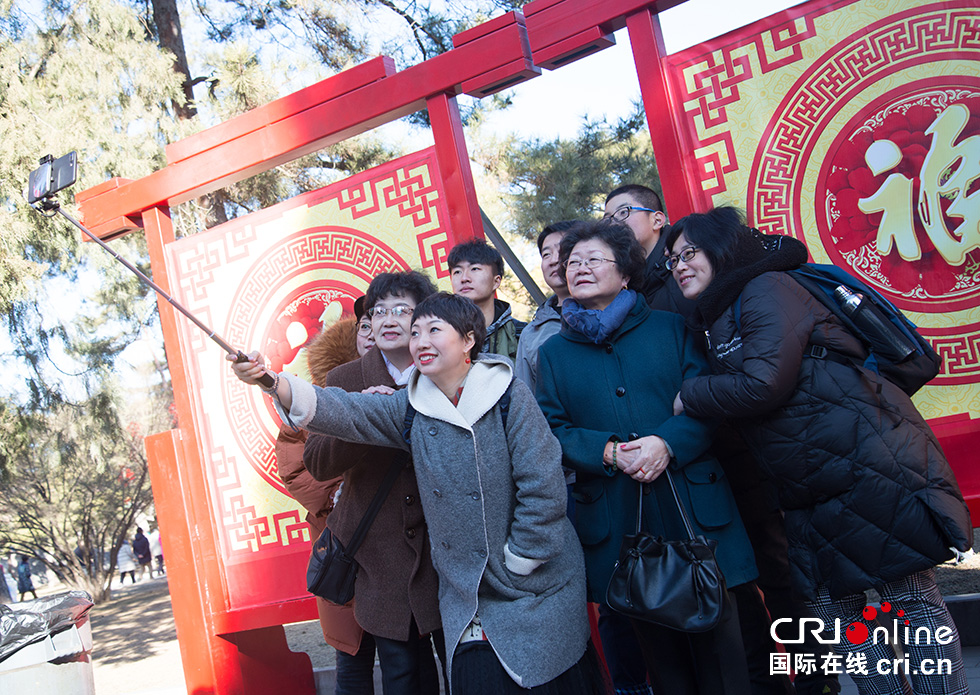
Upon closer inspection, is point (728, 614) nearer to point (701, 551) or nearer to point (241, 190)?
point (701, 551)

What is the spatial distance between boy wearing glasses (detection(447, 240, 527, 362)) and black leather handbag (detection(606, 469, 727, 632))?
3.13 feet

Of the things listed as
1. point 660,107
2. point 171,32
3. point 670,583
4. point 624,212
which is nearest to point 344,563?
point 670,583

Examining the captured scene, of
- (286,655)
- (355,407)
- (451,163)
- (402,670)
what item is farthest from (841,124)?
(286,655)

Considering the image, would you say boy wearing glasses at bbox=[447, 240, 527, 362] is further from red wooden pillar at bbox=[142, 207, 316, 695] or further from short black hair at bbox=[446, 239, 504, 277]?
red wooden pillar at bbox=[142, 207, 316, 695]

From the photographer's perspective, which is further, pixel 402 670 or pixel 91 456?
pixel 91 456

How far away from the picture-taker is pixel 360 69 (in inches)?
143

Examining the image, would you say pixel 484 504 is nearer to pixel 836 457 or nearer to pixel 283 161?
pixel 836 457

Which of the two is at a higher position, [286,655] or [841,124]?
[841,124]

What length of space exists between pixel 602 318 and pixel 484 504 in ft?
2.01

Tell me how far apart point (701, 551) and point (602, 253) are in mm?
861

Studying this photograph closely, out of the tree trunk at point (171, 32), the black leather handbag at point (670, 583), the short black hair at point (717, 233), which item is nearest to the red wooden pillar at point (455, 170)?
the short black hair at point (717, 233)

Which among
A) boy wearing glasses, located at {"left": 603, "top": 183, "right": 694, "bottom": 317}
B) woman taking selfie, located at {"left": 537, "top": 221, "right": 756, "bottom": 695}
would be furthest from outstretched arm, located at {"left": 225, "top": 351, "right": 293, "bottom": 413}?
boy wearing glasses, located at {"left": 603, "top": 183, "right": 694, "bottom": 317}

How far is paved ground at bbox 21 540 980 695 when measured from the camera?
4.43 meters

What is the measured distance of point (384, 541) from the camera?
89.2 inches
